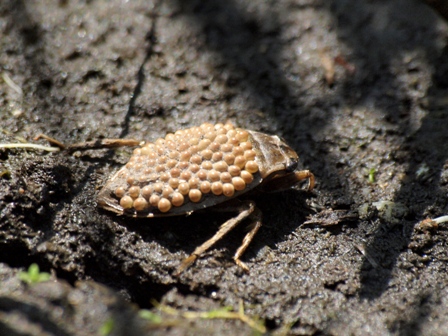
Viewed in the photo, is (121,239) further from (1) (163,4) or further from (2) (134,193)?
(1) (163,4)

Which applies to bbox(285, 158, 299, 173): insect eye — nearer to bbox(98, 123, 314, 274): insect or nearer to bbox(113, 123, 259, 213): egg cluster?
bbox(98, 123, 314, 274): insect

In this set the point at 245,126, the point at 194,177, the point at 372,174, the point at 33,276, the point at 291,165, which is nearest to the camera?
the point at 33,276

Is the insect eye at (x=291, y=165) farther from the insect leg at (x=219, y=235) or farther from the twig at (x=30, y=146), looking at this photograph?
the twig at (x=30, y=146)

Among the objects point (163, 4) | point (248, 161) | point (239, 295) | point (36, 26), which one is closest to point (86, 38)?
point (36, 26)

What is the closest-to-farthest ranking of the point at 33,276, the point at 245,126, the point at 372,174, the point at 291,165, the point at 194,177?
the point at 33,276 → the point at 194,177 → the point at 291,165 → the point at 372,174 → the point at 245,126

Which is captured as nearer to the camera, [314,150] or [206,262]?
[206,262]

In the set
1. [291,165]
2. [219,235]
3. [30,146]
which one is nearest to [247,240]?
[219,235]

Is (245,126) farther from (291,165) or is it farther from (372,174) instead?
(372,174)

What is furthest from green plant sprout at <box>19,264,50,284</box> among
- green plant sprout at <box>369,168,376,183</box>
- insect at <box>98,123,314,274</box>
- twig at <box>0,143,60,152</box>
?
green plant sprout at <box>369,168,376,183</box>
